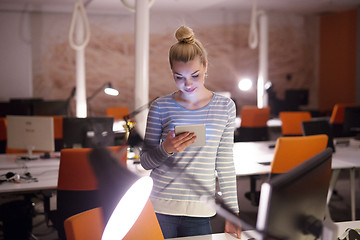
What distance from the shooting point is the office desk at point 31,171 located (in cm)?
272

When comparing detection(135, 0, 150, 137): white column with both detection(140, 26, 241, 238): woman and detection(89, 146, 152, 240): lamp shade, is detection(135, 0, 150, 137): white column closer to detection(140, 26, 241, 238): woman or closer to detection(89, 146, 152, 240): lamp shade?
detection(140, 26, 241, 238): woman

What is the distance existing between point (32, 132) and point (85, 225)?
99.5 inches

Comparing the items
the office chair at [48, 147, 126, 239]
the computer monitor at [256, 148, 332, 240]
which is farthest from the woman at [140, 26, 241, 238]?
the office chair at [48, 147, 126, 239]

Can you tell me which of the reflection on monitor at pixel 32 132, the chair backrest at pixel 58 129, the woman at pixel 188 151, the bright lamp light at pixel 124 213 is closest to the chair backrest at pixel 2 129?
the chair backrest at pixel 58 129

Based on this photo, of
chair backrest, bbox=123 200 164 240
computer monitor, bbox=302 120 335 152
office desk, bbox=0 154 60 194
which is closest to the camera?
chair backrest, bbox=123 200 164 240

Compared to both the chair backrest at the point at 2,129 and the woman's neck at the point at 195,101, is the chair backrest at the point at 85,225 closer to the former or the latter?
the woman's neck at the point at 195,101

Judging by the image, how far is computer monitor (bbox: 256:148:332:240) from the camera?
891 mm

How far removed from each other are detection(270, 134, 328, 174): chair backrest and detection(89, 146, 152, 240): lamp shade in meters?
2.19

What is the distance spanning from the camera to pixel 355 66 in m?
9.49

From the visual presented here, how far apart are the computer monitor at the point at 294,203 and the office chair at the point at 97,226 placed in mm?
699

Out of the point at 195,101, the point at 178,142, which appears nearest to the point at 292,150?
the point at 195,101

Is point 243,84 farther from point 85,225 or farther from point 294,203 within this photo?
point 294,203

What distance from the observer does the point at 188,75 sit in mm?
1654

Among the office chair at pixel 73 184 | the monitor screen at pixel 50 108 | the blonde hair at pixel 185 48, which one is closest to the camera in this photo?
the blonde hair at pixel 185 48
